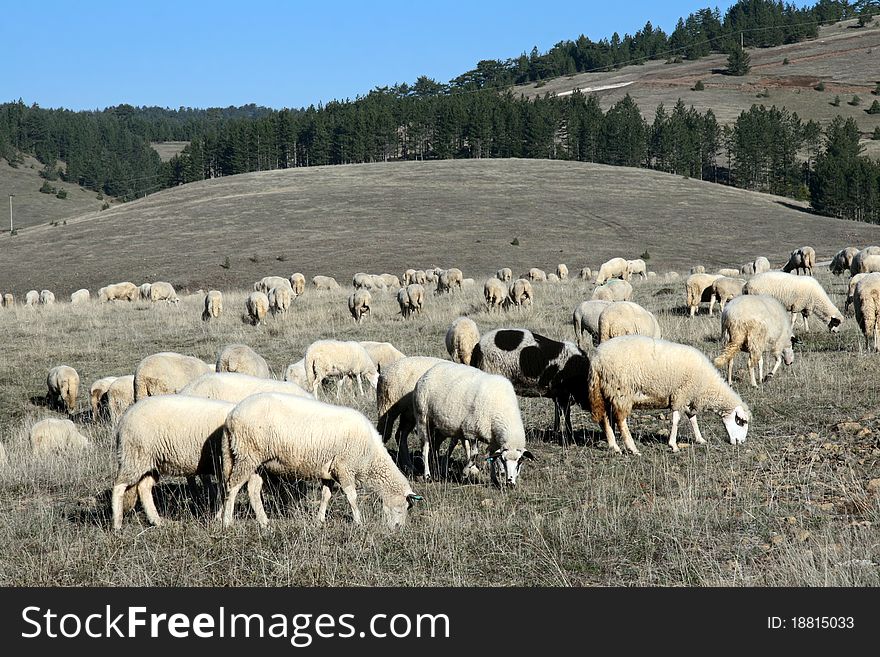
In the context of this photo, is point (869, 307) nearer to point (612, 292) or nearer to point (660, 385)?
point (660, 385)

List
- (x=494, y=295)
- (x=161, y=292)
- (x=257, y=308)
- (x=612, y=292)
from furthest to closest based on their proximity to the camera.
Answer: (x=161, y=292) → (x=494, y=295) → (x=257, y=308) → (x=612, y=292)

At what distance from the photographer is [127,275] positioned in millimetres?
50906

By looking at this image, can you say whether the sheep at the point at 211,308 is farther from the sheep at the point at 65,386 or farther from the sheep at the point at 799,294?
the sheep at the point at 799,294

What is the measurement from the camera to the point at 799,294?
59.0 feet

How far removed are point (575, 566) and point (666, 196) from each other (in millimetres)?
73857

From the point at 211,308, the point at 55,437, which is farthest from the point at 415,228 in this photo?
the point at 55,437

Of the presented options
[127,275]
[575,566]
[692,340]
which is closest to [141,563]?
[575,566]

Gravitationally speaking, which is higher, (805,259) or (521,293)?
(805,259)

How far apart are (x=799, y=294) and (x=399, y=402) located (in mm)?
10534

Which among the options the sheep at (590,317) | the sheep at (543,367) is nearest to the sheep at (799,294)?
the sheep at (590,317)

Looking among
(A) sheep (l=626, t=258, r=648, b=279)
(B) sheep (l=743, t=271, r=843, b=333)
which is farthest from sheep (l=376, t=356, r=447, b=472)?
(A) sheep (l=626, t=258, r=648, b=279)

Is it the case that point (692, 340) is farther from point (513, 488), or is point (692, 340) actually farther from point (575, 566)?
point (575, 566)

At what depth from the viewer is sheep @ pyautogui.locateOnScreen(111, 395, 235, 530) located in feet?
27.2

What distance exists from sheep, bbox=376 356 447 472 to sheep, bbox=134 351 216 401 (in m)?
3.61
